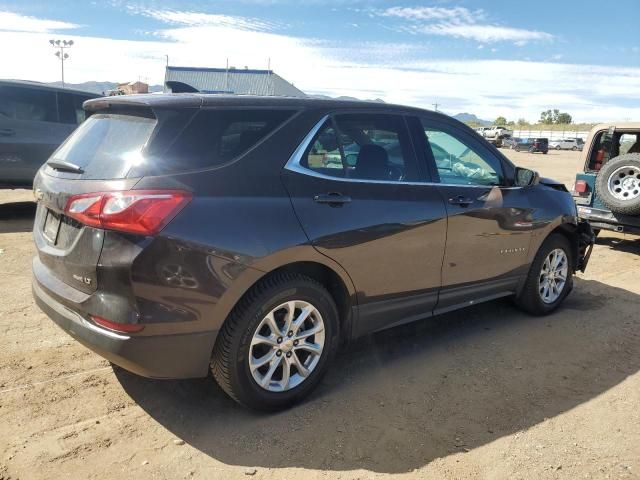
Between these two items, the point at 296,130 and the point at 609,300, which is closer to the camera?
the point at 296,130

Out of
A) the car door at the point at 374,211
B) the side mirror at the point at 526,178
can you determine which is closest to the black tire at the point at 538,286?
the side mirror at the point at 526,178

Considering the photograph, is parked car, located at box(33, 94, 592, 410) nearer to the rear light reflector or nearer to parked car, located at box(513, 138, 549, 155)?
the rear light reflector

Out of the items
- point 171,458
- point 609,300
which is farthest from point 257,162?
point 609,300

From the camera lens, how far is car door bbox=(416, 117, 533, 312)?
12.9 ft

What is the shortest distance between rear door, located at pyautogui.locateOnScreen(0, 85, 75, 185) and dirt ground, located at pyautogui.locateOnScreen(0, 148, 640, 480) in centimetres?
442

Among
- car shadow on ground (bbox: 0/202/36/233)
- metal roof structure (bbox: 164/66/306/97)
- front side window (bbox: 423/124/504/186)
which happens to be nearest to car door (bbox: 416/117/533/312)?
front side window (bbox: 423/124/504/186)

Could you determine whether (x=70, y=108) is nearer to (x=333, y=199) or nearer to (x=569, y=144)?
(x=333, y=199)

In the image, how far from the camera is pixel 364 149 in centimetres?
354

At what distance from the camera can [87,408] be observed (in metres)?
3.13

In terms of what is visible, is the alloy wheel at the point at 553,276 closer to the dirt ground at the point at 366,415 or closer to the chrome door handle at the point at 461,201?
the dirt ground at the point at 366,415

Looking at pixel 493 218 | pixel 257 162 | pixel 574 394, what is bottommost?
pixel 574 394

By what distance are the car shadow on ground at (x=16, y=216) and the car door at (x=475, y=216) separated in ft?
20.1

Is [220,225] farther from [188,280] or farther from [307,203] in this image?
[307,203]

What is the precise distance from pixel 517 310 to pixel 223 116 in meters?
3.47
